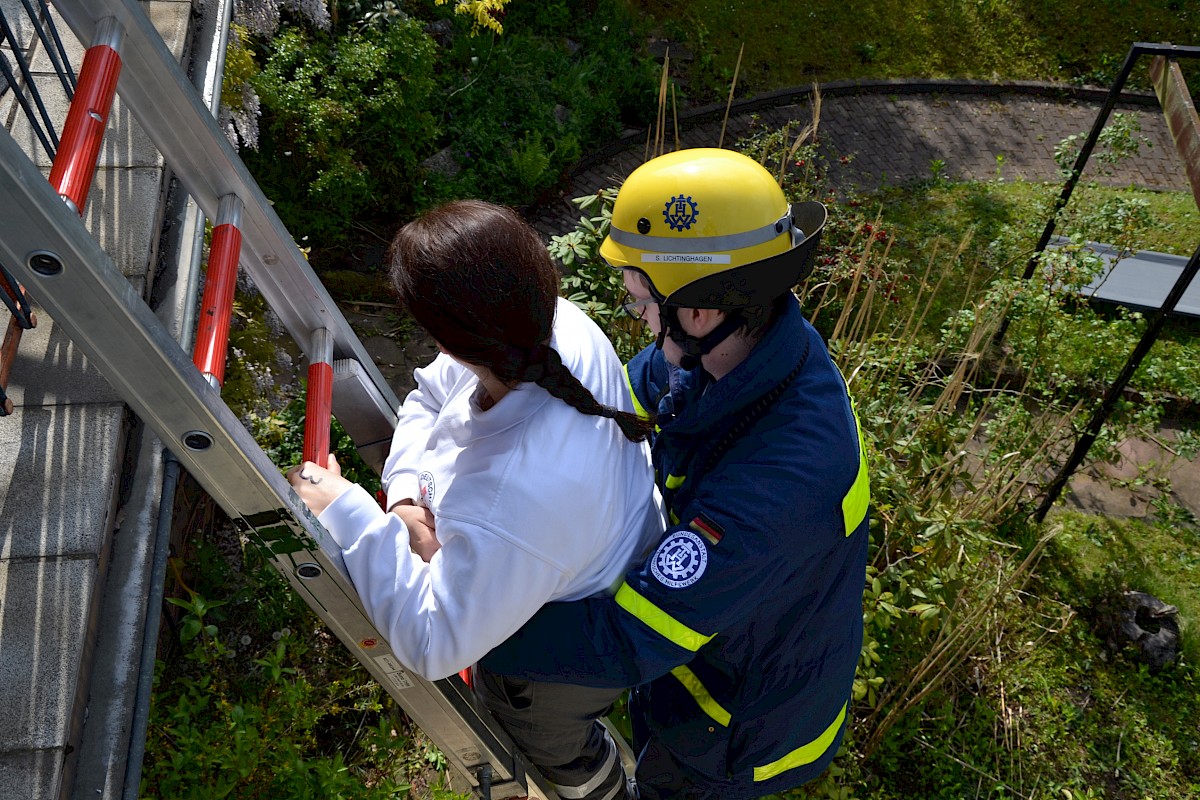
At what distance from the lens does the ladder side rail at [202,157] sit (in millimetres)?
1853

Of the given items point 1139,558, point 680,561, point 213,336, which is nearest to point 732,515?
point 680,561

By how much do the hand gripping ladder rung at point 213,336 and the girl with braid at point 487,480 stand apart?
15 cm

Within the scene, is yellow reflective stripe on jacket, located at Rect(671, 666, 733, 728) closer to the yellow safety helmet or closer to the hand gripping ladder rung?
the hand gripping ladder rung

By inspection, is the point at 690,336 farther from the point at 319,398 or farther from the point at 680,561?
the point at 319,398

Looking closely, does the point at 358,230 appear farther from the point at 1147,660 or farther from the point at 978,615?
the point at 1147,660

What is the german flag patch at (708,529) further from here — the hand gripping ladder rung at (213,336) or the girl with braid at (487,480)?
the hand gripping ladder rung at (213,336)

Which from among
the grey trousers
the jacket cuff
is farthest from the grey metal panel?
the jacket cuff

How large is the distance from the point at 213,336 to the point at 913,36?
10134mm

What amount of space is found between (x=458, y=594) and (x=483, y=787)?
3.45ft

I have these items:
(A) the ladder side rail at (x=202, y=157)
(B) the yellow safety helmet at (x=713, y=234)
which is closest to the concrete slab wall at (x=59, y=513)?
(A) the ladder side rail at (x=202, y=157)

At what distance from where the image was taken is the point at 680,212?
2.40 meters

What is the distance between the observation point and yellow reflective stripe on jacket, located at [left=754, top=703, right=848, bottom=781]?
2654mm

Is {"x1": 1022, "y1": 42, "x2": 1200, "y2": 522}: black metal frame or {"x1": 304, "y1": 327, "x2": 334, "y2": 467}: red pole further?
{"x1": 1022, "y1": 42, "x2": 1200, "y2": 522}: black metal frame

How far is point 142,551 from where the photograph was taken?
6.72 ft
